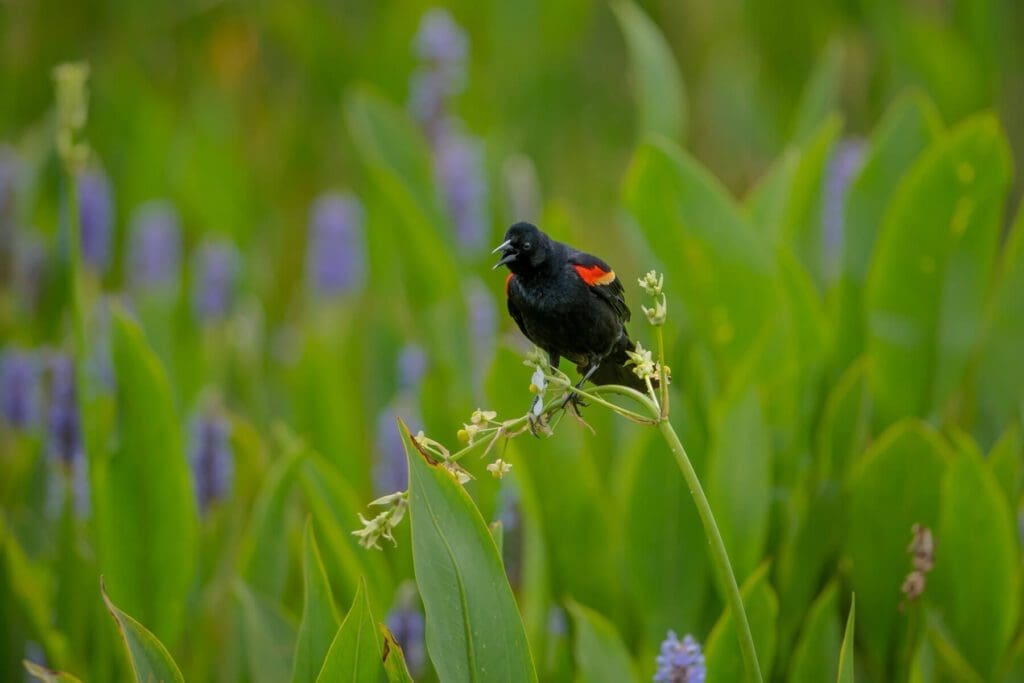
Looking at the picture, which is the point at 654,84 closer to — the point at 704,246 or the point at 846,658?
the point at 704,246

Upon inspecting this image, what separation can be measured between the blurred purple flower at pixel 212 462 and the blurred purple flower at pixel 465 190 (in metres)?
0.75

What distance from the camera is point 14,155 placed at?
2.96m

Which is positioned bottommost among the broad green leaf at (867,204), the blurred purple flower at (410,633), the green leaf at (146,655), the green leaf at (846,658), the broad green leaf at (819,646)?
the green leaf at (146,655)

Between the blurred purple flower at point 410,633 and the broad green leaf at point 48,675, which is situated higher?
→ the blurred purple flower at point 410,633

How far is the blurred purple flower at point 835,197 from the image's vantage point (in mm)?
2277

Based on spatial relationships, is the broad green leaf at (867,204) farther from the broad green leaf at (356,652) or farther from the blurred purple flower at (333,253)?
the blurred purple flower at (333,253)

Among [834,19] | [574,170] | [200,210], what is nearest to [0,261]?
[200,210]

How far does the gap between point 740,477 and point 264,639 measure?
2.10 feet

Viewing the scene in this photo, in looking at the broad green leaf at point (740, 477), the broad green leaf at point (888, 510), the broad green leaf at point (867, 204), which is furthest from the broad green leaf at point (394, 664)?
the broad green leaf at point (867, 204)

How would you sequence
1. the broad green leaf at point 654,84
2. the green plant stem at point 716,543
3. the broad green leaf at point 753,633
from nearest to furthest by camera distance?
the green plant stem at point 716,543
the broad green leaf at point 753,633
the broad green leaf at point 654,84

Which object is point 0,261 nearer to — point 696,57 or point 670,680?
point 670,680

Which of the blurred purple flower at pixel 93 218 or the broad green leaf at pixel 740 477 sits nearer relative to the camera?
the broad green leaf at pixel 740 477

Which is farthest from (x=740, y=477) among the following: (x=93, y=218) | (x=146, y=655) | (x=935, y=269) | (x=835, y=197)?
(x=93, y=218)

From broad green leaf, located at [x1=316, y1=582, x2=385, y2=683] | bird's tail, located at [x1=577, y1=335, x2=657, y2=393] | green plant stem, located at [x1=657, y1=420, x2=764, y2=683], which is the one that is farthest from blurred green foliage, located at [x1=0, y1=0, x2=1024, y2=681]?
bird's tail, located at [x1=577, y1=335, x2=657, y2=393]
